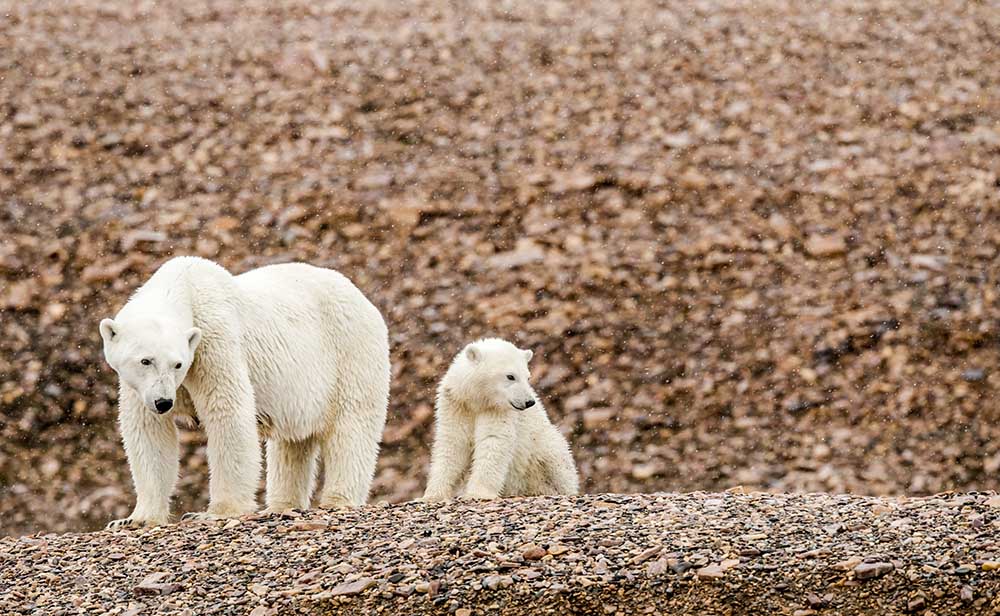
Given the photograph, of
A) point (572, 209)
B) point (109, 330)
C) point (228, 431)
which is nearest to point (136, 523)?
point (228, 431)

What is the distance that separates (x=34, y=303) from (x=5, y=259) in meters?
0.60

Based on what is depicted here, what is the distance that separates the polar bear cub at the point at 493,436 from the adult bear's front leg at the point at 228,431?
112 centimetres

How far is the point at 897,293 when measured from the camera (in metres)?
11.1

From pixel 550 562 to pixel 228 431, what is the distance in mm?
1811

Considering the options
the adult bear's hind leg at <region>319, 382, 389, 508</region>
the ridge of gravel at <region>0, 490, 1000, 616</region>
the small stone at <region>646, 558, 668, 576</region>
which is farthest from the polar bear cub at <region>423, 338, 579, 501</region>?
the small stone at <region>646, 558, 668, 576</region>

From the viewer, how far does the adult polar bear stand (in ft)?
20.7

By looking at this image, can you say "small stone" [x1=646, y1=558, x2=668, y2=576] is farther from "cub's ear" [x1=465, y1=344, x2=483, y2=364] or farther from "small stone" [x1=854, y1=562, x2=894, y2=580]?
"cub's ear" [x1=465, y1=344, x2=483, y2=364]

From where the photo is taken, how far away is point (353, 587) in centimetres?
543

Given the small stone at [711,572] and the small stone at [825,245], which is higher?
the small stone at [825,245]

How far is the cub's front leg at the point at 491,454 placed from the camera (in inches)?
289

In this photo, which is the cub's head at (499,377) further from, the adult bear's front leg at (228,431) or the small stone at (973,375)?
the small stone at (973,375)

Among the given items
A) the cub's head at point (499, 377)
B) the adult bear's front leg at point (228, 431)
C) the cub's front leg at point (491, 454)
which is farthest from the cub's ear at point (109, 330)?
the cub's front leg at point (491, 454)

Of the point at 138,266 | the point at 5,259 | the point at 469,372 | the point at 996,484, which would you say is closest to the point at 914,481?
the point at 996,484

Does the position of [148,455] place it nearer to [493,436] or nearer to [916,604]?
[493,436]
